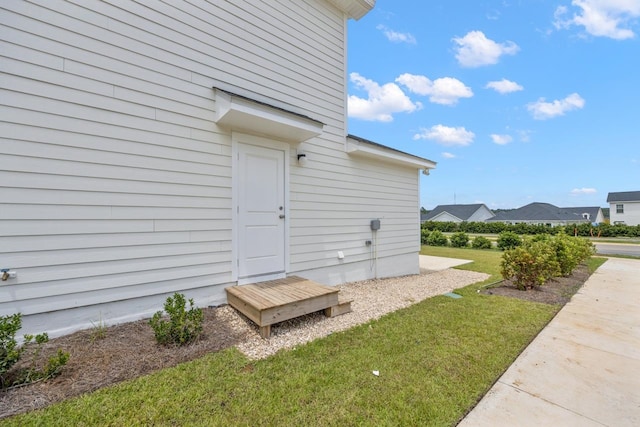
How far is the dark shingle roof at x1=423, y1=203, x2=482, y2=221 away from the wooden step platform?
149ft

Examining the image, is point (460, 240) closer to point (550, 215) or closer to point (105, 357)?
point (105, 357)

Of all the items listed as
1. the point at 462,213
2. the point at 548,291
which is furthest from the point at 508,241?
the point at 462,213

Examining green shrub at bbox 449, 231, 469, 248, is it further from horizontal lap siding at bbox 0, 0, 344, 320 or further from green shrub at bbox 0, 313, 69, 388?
green shrub at bbox 0, 313, 69, 388

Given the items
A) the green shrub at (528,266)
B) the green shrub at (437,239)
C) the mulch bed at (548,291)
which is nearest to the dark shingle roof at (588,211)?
the green shrub at (437,239)

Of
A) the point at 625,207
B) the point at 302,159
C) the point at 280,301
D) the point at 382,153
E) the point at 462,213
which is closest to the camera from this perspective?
the point at 280,301

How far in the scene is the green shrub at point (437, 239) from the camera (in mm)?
17312

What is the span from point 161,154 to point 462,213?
48.2 m

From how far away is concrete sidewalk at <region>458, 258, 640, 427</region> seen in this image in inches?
74.0

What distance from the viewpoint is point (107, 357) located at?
2486 mm

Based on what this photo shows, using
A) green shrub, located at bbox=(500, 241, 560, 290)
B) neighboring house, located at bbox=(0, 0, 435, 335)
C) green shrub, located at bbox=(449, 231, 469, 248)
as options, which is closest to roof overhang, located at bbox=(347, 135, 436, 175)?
neighboring house, located at bbox=(0, 0, 435, 335)

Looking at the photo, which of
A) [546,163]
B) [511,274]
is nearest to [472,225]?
[546,163]

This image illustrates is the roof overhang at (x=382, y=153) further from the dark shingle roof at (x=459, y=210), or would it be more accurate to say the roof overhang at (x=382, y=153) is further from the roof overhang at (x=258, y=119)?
the dark shingle roof at (x=459, y=210)

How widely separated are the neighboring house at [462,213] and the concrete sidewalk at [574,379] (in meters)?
43.9

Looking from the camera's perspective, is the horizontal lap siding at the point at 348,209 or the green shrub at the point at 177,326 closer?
the green shrub at the point at 177,326
